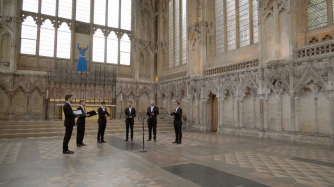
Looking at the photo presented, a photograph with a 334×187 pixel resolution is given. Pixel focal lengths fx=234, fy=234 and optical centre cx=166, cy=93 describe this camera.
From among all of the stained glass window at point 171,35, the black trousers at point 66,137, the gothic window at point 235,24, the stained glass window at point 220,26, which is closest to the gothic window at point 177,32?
the stained glass window at point 171,35

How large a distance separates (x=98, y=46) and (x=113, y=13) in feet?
11.3

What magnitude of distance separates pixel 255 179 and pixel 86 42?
60.6 ft

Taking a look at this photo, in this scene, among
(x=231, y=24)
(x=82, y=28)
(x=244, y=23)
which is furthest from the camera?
(x=82, y=28)

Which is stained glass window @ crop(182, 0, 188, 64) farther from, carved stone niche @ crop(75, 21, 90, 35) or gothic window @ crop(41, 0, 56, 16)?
gothic window @ crop(41, 0, 56, 16)

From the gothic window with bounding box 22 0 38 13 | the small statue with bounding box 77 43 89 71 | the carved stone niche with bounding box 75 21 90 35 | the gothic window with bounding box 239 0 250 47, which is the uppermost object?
the gothic window with bounding box 22 0 38 13

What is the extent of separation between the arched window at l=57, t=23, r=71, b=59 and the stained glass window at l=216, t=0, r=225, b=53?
11878 mm

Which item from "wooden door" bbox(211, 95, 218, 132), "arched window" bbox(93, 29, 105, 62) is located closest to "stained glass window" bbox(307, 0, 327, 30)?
"wooden door" bbox(211, 95, 218, 132)

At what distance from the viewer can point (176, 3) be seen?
1997 cm

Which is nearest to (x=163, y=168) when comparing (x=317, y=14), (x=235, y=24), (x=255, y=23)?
(x=317, y=14)

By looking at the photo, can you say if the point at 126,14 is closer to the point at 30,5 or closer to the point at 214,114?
the point at 30,5

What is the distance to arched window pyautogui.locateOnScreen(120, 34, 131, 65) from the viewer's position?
2122cm

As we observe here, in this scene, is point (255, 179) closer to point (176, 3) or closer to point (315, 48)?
point (315, 48)

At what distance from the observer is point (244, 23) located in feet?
46.9

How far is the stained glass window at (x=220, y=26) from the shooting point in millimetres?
15794
